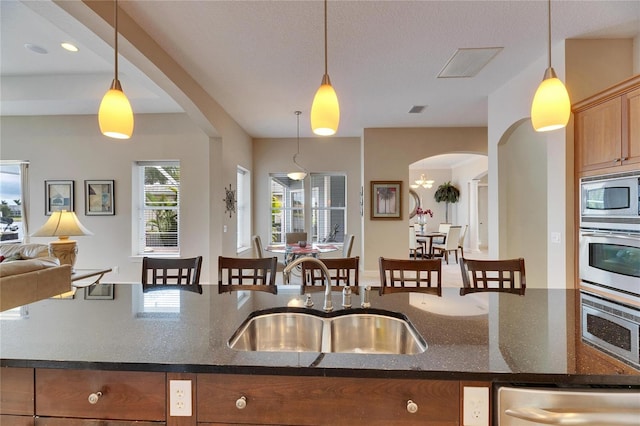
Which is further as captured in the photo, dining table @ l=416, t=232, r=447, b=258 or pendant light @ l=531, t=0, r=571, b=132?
dining table @ l=416, t=232, r=447, b=258

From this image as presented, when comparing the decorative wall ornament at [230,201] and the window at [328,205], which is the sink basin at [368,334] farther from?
the window at [328,205]

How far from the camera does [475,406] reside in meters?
0.87

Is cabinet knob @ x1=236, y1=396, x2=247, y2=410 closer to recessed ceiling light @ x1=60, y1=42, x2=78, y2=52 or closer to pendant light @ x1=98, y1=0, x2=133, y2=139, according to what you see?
pendant light @ x1=98, y1=0, x2=133, y2=139

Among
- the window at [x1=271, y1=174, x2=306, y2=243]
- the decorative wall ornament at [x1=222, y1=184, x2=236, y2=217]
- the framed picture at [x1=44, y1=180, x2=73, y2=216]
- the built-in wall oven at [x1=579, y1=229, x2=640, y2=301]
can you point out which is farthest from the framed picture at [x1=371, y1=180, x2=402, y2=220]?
the framed picture at [x1=44, y1=180, x2=73, y2=216]

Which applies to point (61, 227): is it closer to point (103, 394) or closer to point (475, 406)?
point (103, 394)

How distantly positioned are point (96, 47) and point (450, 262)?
808 cm

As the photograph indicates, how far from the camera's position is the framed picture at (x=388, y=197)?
19.0 feet

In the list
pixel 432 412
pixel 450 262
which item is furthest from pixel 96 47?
pixel 450 262

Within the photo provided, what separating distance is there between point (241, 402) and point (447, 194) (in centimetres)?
1045

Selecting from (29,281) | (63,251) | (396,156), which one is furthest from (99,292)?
(396,156)

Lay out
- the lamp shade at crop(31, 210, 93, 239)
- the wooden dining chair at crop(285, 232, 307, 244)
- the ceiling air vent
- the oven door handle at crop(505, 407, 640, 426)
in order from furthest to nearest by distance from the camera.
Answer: the wooden dining chair at crop(285, 232, 307, 244) < the lamp shade at crop(31, 210, 93, 239) < the ceiling air vent < the oven door handle at crop(505, 407, 640, 426)

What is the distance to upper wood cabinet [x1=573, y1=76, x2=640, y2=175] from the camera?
2104mm

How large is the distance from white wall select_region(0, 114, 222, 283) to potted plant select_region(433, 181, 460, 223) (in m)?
8.18

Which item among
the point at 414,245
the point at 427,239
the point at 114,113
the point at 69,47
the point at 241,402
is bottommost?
the point at 414,245
